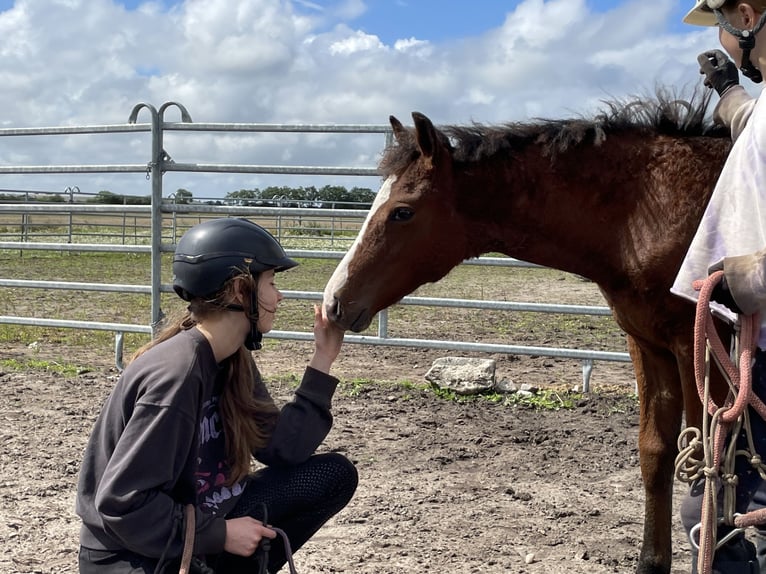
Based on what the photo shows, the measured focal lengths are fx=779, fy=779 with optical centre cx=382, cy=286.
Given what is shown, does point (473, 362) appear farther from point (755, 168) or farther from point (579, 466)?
point (755, 168)

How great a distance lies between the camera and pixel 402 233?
3.06 m

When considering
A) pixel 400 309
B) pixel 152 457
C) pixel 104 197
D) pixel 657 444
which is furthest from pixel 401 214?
pixel 104 197

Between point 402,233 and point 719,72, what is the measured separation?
126 centimetres

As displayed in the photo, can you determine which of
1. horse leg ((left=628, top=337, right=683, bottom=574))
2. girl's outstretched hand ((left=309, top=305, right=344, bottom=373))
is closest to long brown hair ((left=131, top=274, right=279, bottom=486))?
girl's outstretched hand ((left=309, top=305, right=344, bottom=373))

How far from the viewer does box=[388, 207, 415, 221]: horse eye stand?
3035mm

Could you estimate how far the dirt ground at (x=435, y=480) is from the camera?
3.12 metres

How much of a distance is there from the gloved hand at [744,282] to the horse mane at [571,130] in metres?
1.29

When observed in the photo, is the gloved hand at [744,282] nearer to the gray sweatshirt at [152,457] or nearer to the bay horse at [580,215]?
the bay horse at [580,215]

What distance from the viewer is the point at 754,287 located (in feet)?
5.34

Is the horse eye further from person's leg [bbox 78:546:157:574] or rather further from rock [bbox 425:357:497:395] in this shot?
rock [bbox 425:357:497:395]

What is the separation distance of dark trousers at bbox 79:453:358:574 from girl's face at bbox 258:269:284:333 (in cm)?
53

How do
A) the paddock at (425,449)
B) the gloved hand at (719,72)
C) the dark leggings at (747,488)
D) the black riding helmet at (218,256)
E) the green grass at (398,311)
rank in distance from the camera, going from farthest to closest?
the green grass at (398,311), the paddock at (425,449), the gloved hand at (719,72), the black riding helmet at (218,256), the dark leggings at (747,488)

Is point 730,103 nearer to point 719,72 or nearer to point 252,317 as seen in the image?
point 719,72

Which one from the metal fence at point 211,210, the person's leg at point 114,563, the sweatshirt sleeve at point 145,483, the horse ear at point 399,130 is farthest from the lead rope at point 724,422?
the metal fence at point 211,210
